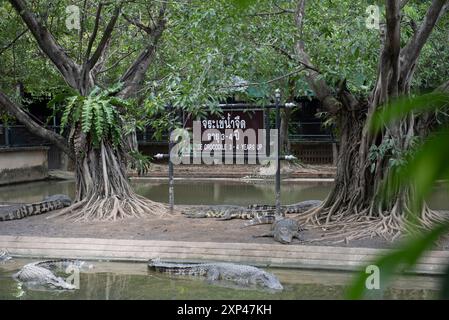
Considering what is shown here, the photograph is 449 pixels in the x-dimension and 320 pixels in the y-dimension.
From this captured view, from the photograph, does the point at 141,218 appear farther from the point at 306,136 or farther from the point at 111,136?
the point at 306,136

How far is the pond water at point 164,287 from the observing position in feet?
21.9

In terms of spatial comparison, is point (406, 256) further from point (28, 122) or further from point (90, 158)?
point (28, 122)

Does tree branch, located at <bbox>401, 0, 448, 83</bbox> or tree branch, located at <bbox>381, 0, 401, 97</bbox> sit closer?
tree branch, located at <bbox>381, 0, 401, 97</bbox>

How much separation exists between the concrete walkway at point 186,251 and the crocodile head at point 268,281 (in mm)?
949

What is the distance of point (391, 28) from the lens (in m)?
7.20

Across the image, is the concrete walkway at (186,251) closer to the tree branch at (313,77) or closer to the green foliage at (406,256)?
the tree branch at (313,77)

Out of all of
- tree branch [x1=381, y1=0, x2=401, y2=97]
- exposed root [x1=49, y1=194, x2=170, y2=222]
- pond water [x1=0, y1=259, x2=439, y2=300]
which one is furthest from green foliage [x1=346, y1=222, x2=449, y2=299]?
exposed root [x1=49, y1=194, x2=170, y2=222]

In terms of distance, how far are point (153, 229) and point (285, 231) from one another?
2123 millimetres

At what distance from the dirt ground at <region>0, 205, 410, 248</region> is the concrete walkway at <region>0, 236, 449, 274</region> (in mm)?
301

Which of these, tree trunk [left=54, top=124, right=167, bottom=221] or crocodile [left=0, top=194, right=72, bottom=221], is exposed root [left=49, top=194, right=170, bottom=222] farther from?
crocodile [left=0, top=194, right=72, bottom=221]

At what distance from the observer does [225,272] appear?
24.0 feet

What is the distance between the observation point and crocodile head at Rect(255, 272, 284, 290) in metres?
6.83

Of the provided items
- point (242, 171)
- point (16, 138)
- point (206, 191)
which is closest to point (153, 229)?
point (206, 191)

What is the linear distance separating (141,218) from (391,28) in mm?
5086
